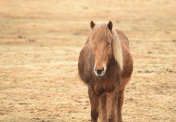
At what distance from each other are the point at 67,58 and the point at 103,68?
9.93 m

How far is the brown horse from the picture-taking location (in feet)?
16.5

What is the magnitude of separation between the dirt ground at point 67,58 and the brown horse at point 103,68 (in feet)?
4.32

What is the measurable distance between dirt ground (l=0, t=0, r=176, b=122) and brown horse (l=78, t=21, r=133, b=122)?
1.32 m

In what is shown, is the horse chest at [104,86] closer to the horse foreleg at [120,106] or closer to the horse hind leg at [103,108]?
the horse hind leg at [103,108]

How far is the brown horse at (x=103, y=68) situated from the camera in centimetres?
503

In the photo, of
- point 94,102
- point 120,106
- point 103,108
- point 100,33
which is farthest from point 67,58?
point 100,33

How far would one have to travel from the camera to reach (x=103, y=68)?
15.8ft

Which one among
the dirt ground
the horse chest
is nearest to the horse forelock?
the horse chest

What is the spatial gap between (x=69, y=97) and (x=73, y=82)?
68.0 inches

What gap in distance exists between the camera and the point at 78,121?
706cm

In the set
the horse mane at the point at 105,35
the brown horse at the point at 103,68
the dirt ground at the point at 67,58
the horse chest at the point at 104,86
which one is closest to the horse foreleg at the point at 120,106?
the brown horse at the point at 103,68

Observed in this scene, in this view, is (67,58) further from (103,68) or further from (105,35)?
(103,68)

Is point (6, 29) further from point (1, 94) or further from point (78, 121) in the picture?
point (78, 121)

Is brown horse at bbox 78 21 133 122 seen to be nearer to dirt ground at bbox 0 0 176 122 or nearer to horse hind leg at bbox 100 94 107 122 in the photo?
horse hind leg at bbox 100 94 107 122
